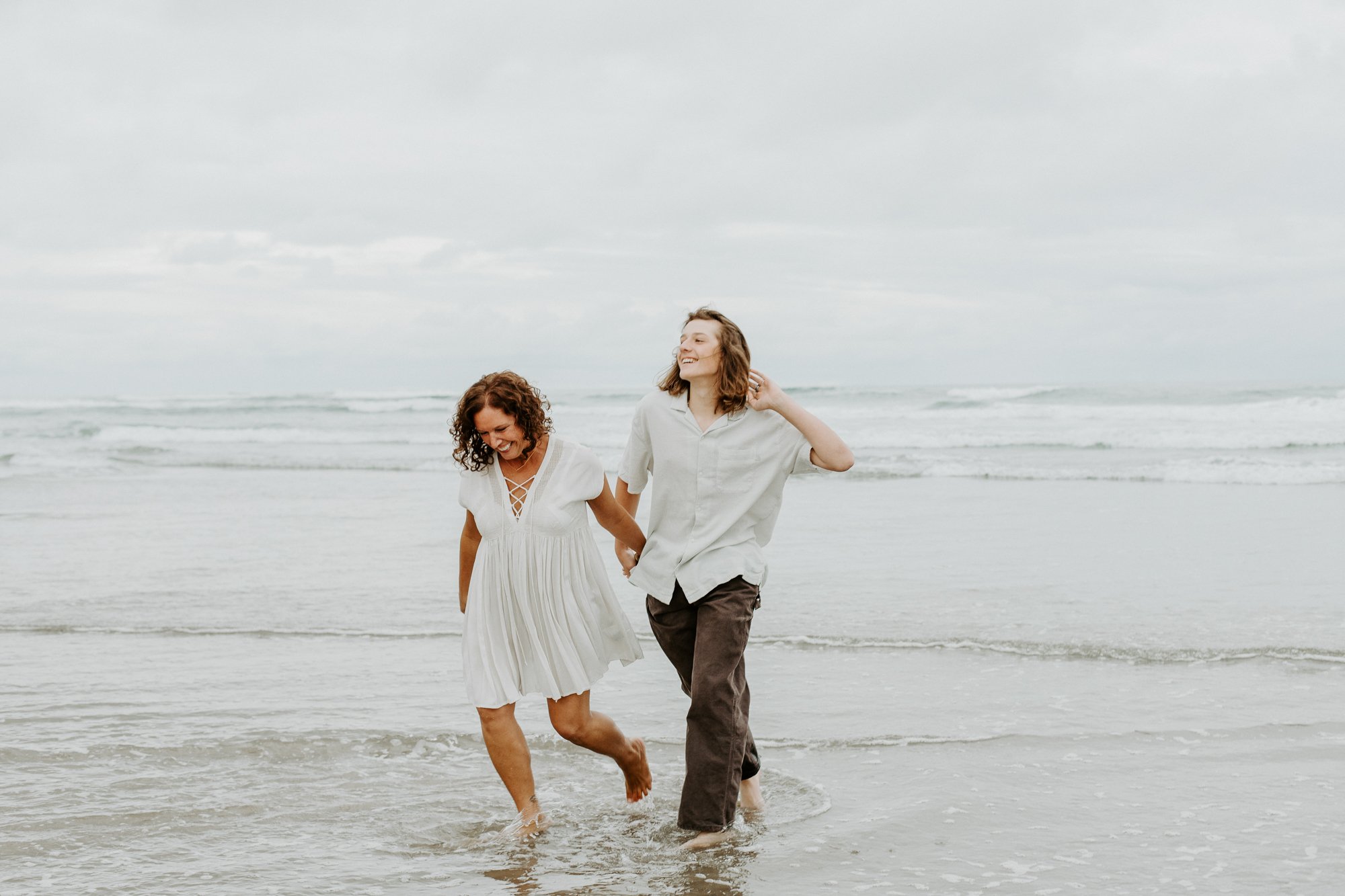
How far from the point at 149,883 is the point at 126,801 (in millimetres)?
920

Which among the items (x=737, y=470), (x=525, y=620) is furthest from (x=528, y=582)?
(x=737, y=470)

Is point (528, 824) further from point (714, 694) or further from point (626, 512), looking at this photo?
point (626, 512)

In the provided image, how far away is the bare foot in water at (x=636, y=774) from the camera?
4422mm

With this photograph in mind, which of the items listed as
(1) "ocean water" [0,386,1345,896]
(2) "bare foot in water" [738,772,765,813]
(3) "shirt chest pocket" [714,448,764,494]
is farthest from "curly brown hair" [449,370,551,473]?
(2) "bare foot in water" [738,772,765,813]

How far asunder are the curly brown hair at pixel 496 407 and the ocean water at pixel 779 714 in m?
1.40

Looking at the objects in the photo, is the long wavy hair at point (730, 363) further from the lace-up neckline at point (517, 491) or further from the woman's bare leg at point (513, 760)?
the woman's bare leg at point (513, 760)

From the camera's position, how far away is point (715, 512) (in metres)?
4.05

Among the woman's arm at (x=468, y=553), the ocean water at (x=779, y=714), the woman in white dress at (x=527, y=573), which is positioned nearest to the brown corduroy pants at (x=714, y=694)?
the ocean water at (x=779, y=714)

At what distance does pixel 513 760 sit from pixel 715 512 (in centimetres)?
114

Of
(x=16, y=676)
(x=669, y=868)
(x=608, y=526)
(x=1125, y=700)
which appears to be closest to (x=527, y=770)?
(x=669, y=868)

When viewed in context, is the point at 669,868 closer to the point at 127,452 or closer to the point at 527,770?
the point at 527,770

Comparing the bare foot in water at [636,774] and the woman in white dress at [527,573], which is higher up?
the woman in white dress at [527,573]

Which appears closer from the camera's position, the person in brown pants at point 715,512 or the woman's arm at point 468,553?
the person in brown pants at point 715,512

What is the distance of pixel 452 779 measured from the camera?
194 inches
